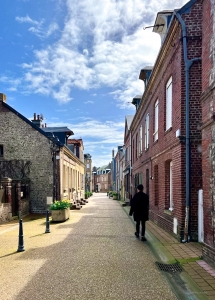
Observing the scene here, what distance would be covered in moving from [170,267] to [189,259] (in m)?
0.58

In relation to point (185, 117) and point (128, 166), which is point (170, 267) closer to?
point (185, 117)

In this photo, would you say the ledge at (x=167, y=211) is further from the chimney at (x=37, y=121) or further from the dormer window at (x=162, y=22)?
the chimney at (x=37, y=121)

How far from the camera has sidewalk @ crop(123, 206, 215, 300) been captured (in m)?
4.34

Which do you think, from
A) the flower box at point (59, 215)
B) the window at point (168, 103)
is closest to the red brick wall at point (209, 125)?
the window at point (168, 103)

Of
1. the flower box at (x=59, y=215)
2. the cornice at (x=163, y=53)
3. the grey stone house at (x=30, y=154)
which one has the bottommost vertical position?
the flower box at (x=59, y=215)

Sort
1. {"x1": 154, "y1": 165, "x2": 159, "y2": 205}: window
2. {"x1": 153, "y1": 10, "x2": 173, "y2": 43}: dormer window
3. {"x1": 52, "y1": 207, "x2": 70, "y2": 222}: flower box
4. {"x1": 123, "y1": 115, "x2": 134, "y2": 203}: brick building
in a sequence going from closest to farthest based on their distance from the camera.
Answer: {"x1": 153, "y1": 10, "x2": 173, "y2": 43}: dormer window < {"x1": 154, "y1": 165, "x2": 159, "y2": 205}: window < {"x1": 52, "y1": 207, "x2": 70, "y2": 222}: flower box < {"x1": 123, "y1": 115, "x2": 134, "y2": 203}: brick building

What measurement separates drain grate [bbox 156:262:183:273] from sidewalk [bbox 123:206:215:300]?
0.09 metres

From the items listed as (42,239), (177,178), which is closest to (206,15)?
(177,178)

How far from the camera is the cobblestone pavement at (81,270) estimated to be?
4.31 m

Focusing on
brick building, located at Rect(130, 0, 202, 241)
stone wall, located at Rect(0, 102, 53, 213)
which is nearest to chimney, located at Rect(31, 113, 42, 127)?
stone wall, located at Rect(0, 102, 53, 213)

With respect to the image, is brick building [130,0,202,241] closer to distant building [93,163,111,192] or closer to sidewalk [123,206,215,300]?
sidewalk [123,206,215,300]

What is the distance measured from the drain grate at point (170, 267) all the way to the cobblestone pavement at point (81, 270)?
0.45ft

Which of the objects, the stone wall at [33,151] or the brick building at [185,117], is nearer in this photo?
the brick building at [185,117]

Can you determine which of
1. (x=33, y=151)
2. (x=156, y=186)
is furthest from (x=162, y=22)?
(x=33, y=151)
